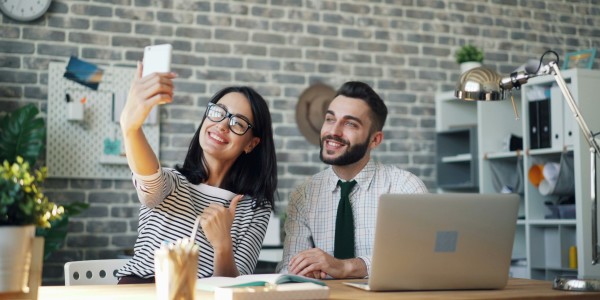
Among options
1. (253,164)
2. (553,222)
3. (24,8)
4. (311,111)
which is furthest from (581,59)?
(24,8)

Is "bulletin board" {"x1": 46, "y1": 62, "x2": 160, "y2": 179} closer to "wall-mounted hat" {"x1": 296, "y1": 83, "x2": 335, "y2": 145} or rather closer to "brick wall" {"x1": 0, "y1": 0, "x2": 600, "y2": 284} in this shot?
"brick wall" {"x1": 0, "y1": 0, "x2": 600, "y2": 284}

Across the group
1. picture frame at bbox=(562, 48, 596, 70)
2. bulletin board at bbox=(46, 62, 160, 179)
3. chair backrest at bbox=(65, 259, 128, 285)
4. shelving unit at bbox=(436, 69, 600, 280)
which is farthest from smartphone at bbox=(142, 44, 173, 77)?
picture frame at bbox=(562, 48, 596, 70)

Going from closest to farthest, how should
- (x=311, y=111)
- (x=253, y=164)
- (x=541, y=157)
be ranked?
(x=253, y=164) → (x=541, y=157) → (x=311, y=111)

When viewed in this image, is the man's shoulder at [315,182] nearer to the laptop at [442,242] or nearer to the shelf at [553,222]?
the laptop at [442,242]

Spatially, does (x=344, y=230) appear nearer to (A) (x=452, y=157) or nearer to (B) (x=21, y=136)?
(B) (x=21, y=136)

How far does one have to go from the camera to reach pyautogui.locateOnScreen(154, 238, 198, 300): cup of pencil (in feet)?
4.93

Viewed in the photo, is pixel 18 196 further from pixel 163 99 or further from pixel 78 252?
pixel 78 252

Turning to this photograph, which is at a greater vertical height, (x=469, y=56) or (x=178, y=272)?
(x=469, y=56)

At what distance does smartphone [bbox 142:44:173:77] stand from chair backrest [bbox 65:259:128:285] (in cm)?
87

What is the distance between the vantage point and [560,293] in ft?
6.48

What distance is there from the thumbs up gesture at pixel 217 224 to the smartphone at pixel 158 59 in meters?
0.48

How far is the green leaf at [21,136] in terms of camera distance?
13.5 feet

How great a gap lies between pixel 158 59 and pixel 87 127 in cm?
272

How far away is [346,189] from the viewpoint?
2.86 metres
